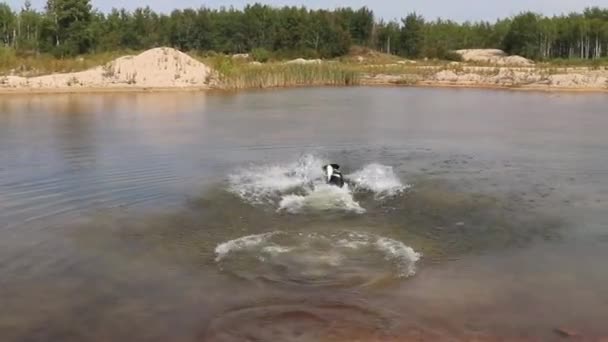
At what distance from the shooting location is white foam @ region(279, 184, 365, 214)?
11508 millimetres

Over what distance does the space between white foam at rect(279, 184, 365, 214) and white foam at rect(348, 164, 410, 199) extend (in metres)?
0.51

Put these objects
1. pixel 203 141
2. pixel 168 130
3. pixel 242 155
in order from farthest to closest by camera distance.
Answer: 1. pixel 168 130
2. pixel 203 141
3. pixel 242 155

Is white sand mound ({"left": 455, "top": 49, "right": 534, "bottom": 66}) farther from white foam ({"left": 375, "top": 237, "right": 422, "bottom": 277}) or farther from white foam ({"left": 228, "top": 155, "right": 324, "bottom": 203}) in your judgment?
white foam ({"left": 375, "top": 237, "right": 422, "bottom": 277})

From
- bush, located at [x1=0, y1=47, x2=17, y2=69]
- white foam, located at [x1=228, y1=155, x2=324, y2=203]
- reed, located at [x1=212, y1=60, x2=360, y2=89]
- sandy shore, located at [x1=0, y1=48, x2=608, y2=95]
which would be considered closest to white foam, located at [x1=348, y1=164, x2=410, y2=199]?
white foam, located at [x1=228, y1=155, x2=324, y2=203]

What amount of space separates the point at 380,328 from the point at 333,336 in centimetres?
51

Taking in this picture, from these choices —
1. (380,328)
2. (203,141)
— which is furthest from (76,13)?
(380,328)

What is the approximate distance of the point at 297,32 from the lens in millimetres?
72812

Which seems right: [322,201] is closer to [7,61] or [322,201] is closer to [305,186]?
[305,186]

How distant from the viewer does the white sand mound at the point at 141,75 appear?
124ft

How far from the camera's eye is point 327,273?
27.3 feet

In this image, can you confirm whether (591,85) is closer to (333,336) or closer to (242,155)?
(242,155)

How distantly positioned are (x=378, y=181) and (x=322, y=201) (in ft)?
6.42

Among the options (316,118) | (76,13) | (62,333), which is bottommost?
(62,333)

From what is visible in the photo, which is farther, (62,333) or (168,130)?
(168,130)
